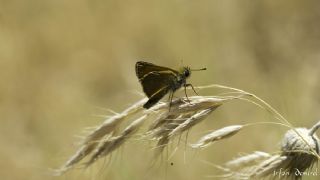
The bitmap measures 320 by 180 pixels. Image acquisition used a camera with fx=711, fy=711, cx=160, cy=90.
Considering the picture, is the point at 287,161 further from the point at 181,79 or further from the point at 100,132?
the point at 100,132

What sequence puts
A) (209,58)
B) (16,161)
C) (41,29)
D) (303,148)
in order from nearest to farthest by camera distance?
1. (303,148)
2. (16,161)
3. (209,58)
4. (41,29)

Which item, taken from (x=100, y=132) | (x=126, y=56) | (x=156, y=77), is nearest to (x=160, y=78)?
(x=156, y=77)

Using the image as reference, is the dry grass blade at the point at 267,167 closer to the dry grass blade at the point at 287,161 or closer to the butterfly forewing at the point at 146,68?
the dry grass blade at the point at 287,161

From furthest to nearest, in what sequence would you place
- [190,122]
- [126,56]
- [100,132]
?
1. [126,56]
2. [100,132]
3. [190,122]

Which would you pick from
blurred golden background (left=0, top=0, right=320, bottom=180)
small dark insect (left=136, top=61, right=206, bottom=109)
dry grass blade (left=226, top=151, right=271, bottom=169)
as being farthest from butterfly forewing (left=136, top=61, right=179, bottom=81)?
blurred golden background (left=0, top=0, right=320, bottom=180)

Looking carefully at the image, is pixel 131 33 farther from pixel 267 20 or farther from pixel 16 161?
pixel 16 161

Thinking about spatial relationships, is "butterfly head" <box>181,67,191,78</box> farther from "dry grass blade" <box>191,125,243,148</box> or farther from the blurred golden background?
the blurred golden background

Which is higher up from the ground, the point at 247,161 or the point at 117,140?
the point at 117,140

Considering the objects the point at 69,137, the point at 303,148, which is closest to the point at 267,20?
the point at 69,137
